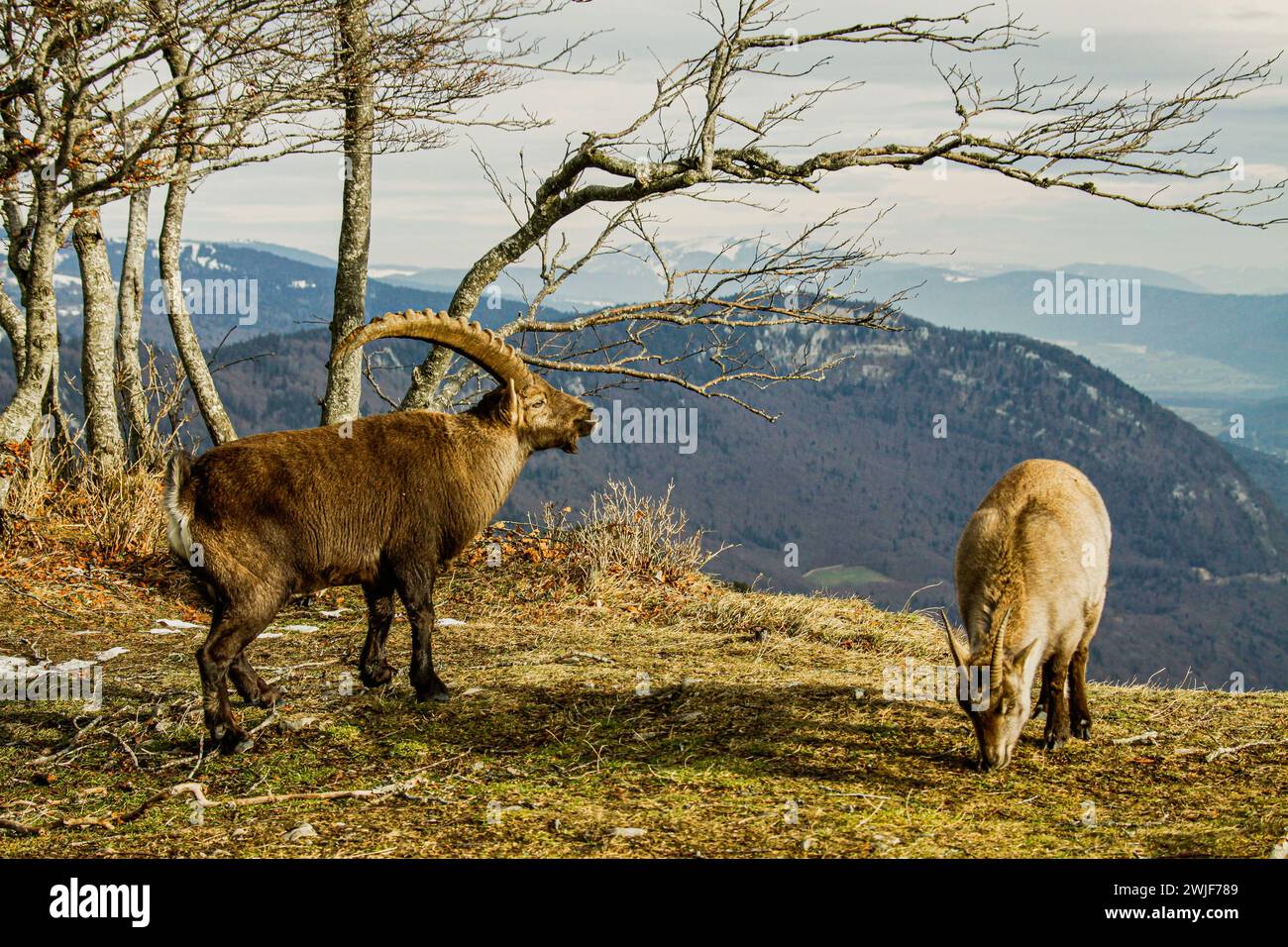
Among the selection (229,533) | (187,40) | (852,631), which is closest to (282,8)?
(187,40)

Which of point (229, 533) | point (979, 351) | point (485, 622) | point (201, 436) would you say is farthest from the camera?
point (979, 351)

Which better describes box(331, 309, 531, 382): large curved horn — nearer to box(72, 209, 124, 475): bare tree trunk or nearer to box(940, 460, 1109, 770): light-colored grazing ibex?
box(940, 460, 1109, 770): light-colored grazing ibex

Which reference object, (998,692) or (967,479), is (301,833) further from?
(967,479)

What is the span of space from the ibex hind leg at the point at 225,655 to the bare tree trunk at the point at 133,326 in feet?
28.4

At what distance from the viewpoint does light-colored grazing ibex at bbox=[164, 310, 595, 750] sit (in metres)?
6.27

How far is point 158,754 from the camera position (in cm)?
636

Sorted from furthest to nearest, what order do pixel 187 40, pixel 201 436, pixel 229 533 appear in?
pixel 201 436 → pixel 187 40 → pixel 229 533

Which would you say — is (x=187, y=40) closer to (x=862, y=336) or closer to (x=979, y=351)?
(x=862, y=336)

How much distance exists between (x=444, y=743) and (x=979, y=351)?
639 ft

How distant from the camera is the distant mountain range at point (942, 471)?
151 meters

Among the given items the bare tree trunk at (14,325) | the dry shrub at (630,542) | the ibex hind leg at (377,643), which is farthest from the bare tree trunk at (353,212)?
the ibex hind leg at (377,643)

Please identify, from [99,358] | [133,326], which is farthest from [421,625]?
[133,326]

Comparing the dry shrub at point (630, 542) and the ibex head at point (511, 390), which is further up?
the ibex head at point (511, 390)

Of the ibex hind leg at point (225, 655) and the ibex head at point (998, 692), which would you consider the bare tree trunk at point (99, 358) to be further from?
the ibex head at point (998, 692)
